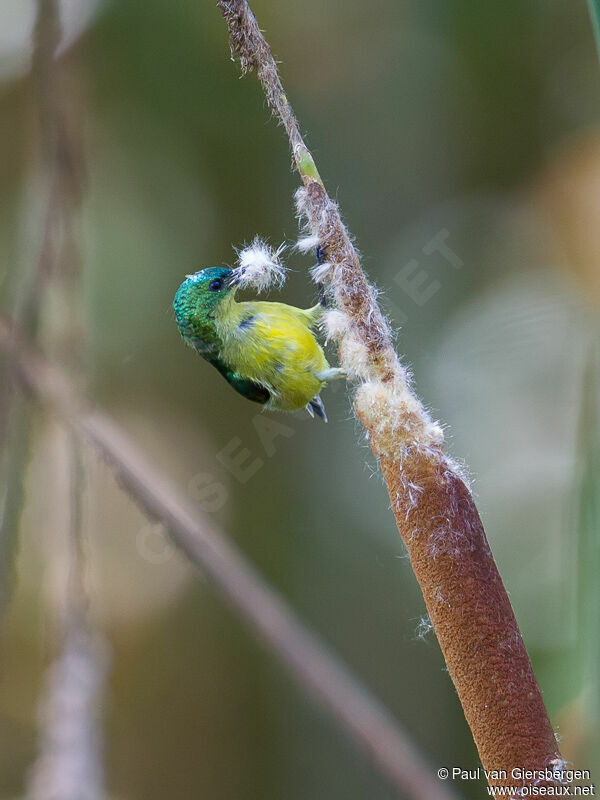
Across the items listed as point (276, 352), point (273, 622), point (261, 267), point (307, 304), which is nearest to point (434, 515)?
point (273, 622)

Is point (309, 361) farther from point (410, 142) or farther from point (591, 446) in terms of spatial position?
point (410, 142)

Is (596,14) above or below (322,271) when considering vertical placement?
below

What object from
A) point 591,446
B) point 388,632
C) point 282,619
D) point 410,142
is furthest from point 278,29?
point 282,619

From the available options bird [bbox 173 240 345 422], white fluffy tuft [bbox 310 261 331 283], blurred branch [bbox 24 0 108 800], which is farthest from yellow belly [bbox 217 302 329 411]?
blurred branch [bbox 24 0 108 800]

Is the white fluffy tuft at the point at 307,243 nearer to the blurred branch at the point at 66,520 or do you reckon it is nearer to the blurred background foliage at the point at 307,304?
the blurred branch at the point at 66,520

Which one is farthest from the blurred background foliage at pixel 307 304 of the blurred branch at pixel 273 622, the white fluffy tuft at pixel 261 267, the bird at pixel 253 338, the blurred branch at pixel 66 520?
the blurred branch at pixel 273 622

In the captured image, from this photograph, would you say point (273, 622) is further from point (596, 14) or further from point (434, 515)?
point (596, 14)

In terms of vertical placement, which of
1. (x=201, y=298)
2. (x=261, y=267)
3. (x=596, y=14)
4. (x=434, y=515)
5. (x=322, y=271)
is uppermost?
(x=201, y=298)

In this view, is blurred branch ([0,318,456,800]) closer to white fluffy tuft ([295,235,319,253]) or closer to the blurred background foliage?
white fluffy tuft ([295,235,319,253])
